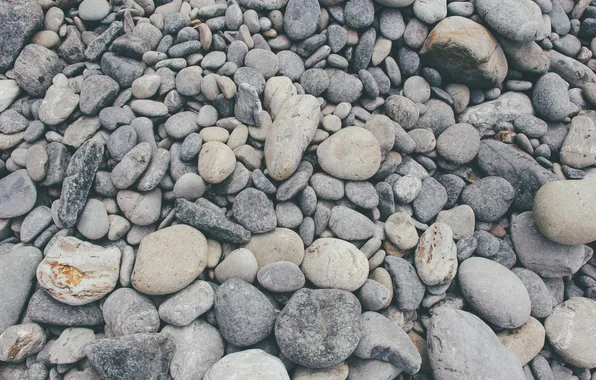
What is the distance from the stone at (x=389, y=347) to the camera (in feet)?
8.01

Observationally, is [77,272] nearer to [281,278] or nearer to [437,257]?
[281,278]

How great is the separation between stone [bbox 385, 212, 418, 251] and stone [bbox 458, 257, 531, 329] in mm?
417

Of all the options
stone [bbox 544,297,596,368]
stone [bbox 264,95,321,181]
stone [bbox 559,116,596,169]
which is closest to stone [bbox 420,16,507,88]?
stone [bbox 559,116,596,169]

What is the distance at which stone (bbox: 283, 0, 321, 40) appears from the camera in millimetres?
3420

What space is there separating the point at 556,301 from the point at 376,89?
2.15 metres

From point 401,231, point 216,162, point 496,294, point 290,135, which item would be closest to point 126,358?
point 216,162

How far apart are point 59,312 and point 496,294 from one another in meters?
2.87

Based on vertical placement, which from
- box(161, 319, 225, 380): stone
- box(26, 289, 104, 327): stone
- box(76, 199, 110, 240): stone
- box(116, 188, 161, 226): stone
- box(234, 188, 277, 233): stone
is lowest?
box(26, 289, 104, 327): stone

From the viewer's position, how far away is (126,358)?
229 cm

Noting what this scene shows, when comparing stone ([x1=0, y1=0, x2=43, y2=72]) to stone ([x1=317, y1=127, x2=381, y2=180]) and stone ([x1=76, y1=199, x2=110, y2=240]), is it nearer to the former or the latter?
stone ([x1=76, y1=199, x2=110, y2=240])

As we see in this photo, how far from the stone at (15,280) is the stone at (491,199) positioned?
321 cm

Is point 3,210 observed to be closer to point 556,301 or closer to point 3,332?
point 3,332

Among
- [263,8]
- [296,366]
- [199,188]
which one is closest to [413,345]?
[296,366]

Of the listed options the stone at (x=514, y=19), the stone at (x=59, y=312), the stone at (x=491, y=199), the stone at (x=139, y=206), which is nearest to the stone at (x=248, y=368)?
the stone at (x=59, y=312)
